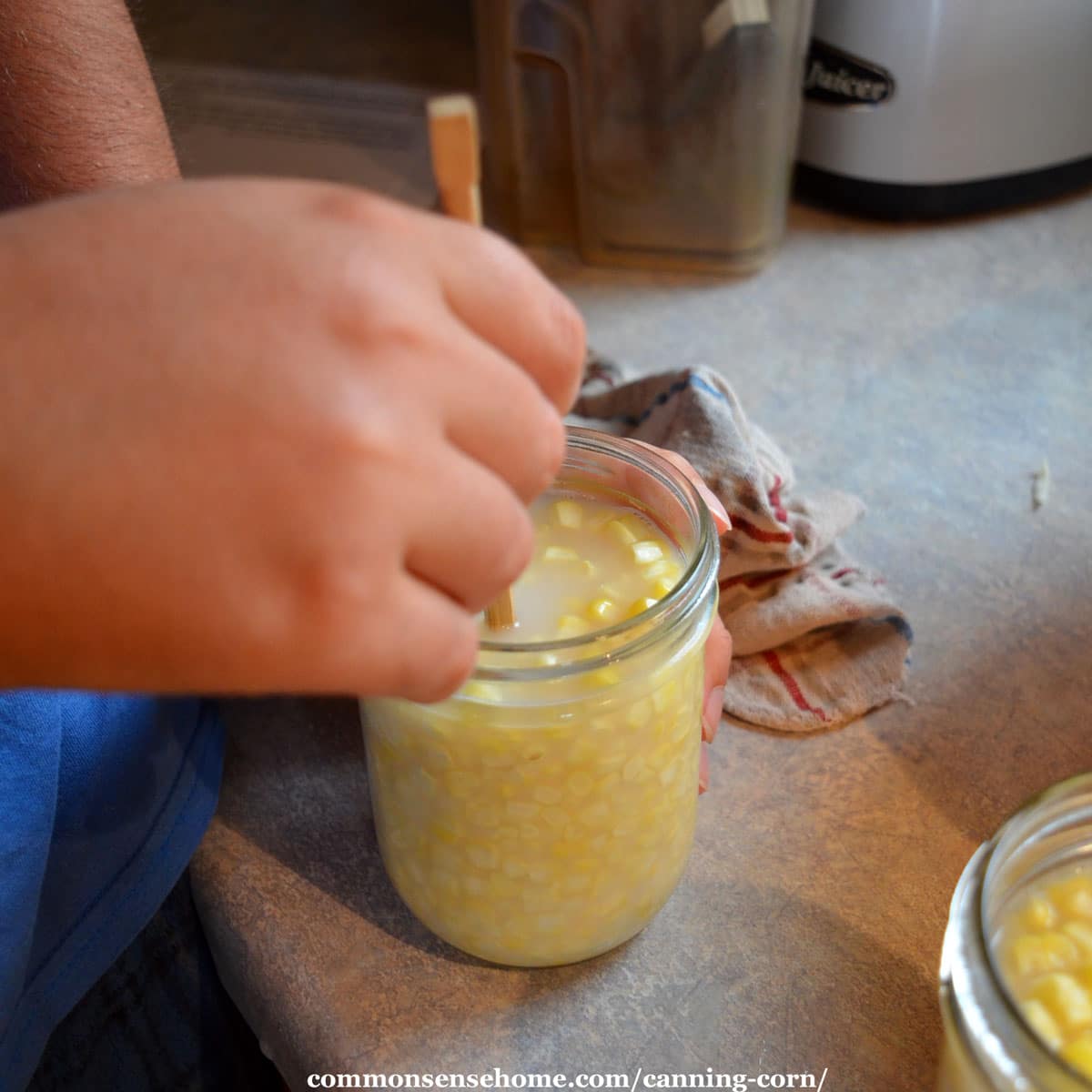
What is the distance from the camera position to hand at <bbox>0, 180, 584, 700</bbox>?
263mm

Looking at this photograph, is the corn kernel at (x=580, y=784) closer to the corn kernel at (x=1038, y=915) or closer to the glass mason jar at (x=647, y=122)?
the corn kernel at (x=1038, y=915)

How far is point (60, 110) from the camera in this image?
2.16 ft

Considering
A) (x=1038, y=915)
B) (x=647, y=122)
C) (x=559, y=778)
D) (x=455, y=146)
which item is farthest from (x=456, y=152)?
(x=647, y=122)

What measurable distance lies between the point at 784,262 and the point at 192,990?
0.70m

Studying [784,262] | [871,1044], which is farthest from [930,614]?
[784,262]

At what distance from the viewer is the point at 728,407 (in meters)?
0.65

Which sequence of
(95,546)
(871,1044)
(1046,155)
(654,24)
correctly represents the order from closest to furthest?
(95,546) < (871,1044) < (654,24) < (1046,155)

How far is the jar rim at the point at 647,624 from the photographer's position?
0.40 meters

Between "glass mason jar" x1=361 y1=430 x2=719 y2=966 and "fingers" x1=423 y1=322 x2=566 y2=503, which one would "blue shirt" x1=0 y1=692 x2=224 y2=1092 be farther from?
"fingers" x1=423 y1=322 x2=566 y2=503

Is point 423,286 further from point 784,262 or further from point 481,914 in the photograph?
point 784,262

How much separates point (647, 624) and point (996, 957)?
0.16 metres

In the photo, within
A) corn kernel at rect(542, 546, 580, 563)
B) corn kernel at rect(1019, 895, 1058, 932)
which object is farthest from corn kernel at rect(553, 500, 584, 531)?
corn kernel at rect(1019, 895, 1058, 932)

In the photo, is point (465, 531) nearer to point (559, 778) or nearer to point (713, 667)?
point (559, 778)

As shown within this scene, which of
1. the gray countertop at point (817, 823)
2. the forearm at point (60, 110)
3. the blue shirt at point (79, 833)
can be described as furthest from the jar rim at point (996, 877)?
the forearm at point (60, 110)
